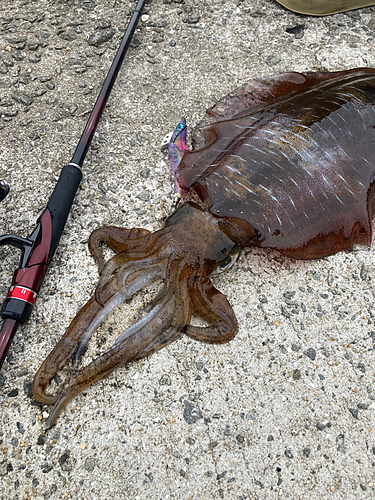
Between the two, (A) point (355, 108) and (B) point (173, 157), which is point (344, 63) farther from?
(B) point (173, 157)

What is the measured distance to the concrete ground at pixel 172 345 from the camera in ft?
6.84

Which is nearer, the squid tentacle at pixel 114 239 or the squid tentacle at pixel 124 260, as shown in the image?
the squid tentacle at pixel 124 260

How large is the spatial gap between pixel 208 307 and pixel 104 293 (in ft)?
1.95

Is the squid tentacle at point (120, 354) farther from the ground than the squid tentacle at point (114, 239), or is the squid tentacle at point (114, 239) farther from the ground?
the squid tentacle at point (114, 239)

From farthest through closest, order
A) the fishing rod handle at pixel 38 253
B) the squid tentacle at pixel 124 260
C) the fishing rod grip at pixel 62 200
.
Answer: the fishing rod grip at pixel 62 200
the squid tentacle at pixel 124 260
the fishing rod handle at pixel 38 253

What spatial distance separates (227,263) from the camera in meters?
2.48

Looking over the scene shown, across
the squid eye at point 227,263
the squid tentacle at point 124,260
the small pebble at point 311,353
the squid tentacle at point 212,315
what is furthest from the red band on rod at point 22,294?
the small pebble at point 311,353

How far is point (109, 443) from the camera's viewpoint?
6.95 ft

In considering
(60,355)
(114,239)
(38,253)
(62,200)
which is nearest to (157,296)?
(114,239)

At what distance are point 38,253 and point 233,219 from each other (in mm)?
1141

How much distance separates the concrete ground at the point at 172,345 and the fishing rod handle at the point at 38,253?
0.23 metres

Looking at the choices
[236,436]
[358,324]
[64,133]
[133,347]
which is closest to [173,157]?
[64,133]

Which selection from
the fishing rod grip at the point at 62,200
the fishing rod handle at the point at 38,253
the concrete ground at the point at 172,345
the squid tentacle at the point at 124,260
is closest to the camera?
the concrete ground at the point at 172,345

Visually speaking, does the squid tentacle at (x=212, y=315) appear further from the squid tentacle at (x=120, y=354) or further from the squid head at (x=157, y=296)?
the squid tentacle at (x=120, y=354)
